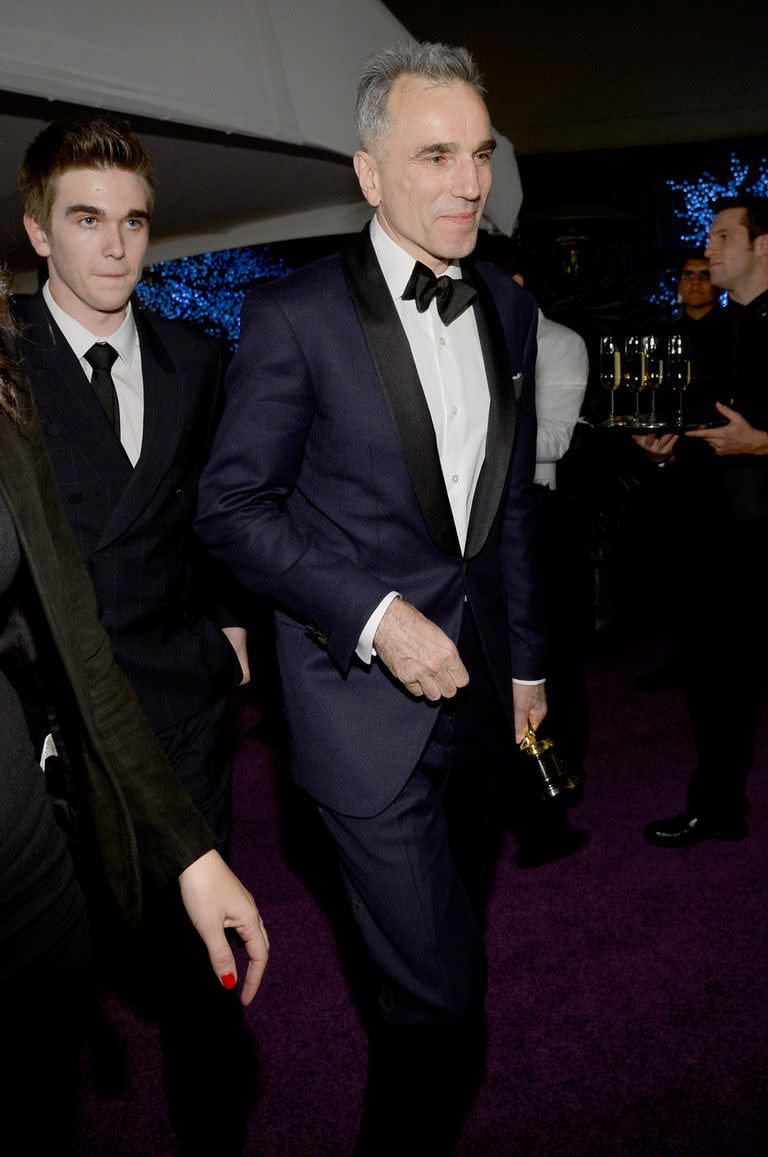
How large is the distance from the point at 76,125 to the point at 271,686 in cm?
344

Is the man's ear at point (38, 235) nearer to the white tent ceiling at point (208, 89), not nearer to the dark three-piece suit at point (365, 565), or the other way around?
the white tent ceiling at point (208, 89)

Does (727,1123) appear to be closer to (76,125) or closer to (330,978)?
(330,978)

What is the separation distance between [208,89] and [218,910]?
2.16 meters

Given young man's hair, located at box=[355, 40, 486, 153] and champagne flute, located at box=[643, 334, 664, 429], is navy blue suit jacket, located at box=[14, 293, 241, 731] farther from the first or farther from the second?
champagne flute, located at box=[643, 334, 664, 429]

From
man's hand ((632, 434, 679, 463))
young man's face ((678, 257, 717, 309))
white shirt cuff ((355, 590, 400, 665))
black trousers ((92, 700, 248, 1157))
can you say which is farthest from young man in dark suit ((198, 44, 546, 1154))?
young man's face ((678, 257, 717, 309))

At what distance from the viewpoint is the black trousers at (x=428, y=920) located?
1975 mm

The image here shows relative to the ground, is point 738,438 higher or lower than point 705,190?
lower

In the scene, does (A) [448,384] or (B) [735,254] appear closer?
(A) [448,384]

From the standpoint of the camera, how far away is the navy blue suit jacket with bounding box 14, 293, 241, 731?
6.93ft

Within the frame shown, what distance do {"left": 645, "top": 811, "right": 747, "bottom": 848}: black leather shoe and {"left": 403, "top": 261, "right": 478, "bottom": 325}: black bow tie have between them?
231 cm

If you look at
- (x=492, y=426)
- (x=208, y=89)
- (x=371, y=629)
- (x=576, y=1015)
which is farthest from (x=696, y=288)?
(x=371, y=629)

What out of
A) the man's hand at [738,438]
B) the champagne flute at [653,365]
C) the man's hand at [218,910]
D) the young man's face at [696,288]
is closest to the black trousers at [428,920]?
the man's hand at [218,910]

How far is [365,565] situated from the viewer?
199 centimetres

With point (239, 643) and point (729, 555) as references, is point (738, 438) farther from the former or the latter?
point (239, 643)
